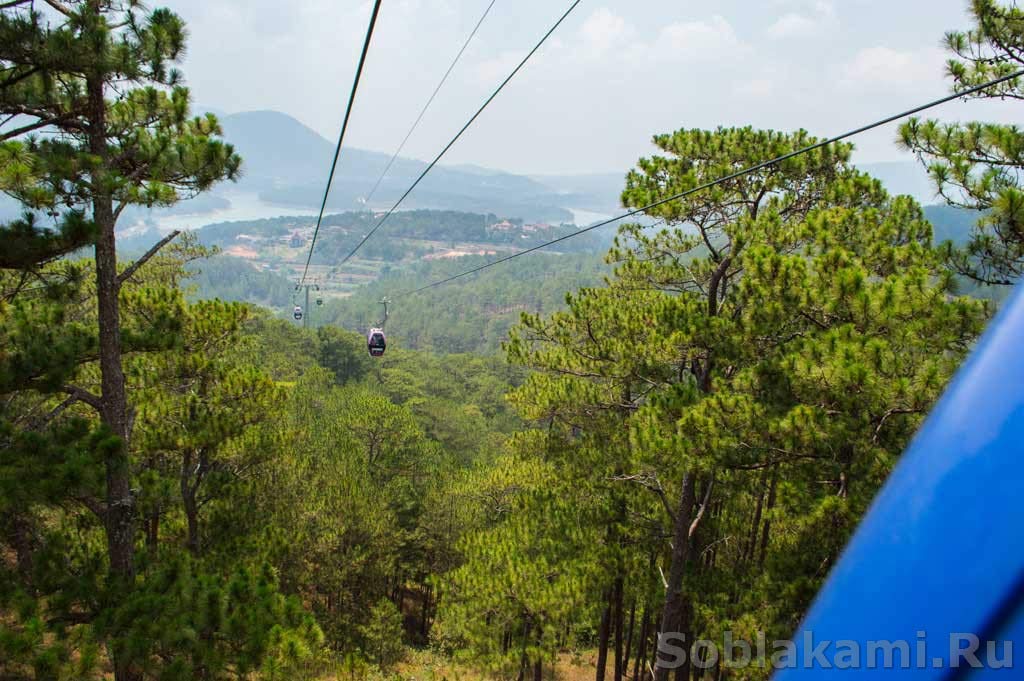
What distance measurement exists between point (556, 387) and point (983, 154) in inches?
197

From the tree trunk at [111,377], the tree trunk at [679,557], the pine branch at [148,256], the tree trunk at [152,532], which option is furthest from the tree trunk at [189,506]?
the tree trunk at [679,557]

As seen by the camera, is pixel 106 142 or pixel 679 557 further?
pixel 679 557

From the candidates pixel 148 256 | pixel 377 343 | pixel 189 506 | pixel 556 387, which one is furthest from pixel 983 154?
pixel 377 343

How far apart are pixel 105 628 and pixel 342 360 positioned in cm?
5046

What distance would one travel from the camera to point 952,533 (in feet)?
1.32

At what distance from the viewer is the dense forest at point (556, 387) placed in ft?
14.3

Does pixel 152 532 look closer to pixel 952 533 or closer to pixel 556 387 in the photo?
pixel 556 387

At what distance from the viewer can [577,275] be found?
5576 inches

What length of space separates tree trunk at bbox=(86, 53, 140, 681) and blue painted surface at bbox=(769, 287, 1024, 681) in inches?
213

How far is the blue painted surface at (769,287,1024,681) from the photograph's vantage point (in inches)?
15.2

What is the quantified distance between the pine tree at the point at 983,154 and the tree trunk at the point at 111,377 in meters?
6.28

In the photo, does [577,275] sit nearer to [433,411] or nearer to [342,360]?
[342,360]

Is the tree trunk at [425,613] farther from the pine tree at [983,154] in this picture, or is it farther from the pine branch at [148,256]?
the pine tree at [983,154]

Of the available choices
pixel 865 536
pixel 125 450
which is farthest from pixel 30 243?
pixel 865 536
